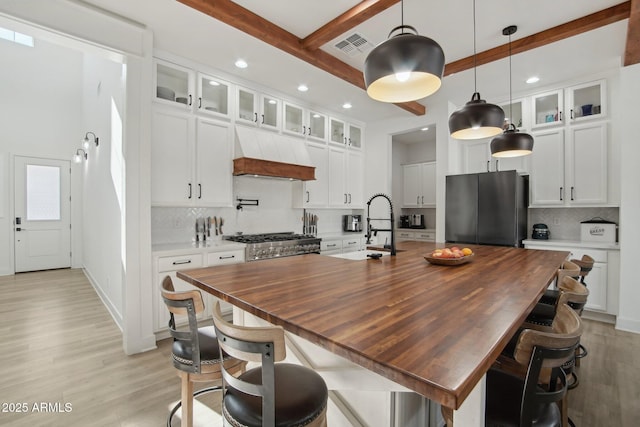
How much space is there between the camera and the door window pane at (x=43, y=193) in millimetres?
6258

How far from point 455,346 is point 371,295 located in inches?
20.8

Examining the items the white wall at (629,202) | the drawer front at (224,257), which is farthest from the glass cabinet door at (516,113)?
the drawer front at (224,257)

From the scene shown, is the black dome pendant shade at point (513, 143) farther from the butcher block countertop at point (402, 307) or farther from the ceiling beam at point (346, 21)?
the ceiling beam at point (346, 21)

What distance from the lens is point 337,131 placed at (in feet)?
17.7

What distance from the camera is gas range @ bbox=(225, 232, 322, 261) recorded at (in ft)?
12.0

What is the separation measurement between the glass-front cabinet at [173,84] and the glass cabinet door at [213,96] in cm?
13

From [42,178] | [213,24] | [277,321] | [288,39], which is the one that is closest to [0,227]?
[42,178]

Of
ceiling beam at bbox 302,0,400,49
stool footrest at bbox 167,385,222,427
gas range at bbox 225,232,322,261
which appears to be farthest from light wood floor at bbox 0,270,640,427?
ceiling beam at bbox 302,0,400,49

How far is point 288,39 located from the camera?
9.85 ft

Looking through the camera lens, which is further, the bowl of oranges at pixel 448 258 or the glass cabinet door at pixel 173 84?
the glass cabinet door at pixel 173 84

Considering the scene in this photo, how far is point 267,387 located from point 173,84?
3543mm

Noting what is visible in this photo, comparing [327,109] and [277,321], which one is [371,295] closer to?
[277,321]

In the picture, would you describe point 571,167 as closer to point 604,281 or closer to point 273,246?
point 604,281

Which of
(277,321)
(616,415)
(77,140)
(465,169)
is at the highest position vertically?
(77,140)
